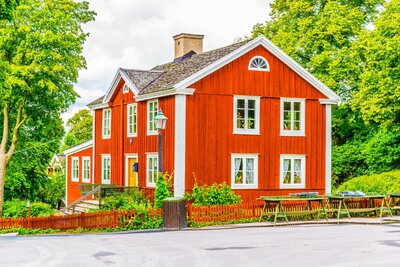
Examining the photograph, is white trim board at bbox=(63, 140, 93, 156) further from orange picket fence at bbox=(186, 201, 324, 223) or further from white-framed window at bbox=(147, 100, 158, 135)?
orange picket fence at bbox=(186, 201, 324, 223)

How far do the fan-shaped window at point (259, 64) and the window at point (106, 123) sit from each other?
33.3ft

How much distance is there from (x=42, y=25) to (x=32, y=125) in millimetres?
9219

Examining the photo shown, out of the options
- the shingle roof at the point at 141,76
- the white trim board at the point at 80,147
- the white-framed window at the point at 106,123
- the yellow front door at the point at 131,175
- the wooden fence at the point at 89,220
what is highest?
the shingle roof at the point at 141,76

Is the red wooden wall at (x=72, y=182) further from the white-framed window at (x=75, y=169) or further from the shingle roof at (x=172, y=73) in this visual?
the shingle roof at (x=172, y=73)

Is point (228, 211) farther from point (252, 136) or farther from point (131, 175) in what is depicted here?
point (131, 175)

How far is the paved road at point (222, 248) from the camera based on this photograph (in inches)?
721

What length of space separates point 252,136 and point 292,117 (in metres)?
2.49

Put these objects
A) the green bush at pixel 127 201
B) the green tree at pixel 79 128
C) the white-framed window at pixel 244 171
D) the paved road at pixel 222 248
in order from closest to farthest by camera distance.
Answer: the paved road at pixel 222 248 < the green bush at pixel 127 201 < the white-framed window at pixel 244 171 < the green tree at pixel 79 128

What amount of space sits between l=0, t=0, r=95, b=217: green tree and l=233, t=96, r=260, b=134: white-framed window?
48.9 ft

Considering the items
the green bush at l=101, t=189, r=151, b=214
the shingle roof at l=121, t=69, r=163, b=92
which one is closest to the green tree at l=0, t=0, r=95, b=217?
the shingle roof at l=121, t=69, r=163, b=92

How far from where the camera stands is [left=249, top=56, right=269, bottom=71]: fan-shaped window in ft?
117

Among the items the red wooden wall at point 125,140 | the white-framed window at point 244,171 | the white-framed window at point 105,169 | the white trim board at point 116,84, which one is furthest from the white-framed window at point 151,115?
the white-framed window at point 105,169

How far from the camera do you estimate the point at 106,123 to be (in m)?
42.5

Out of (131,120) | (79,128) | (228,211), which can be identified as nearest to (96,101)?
(131,120)
